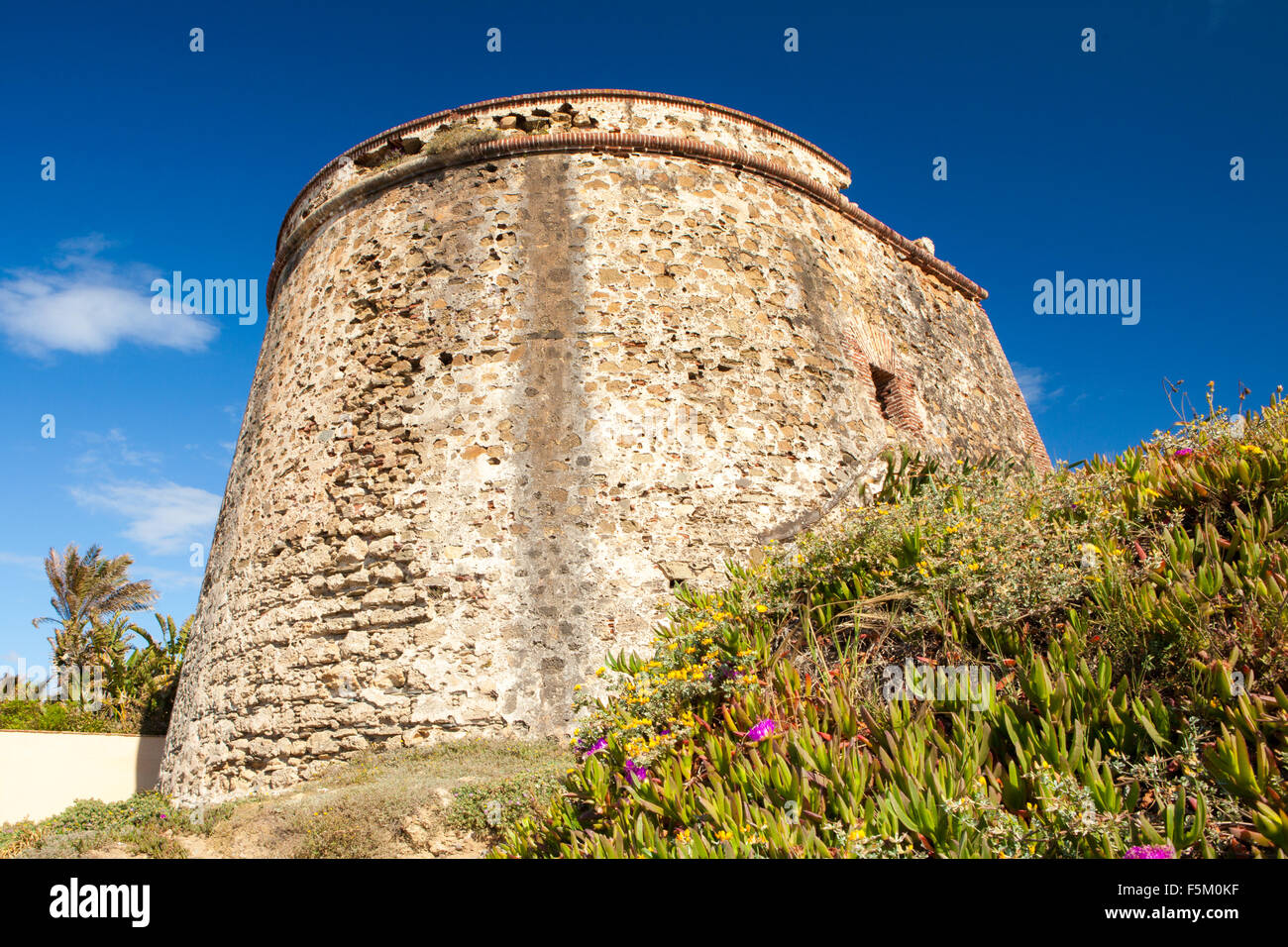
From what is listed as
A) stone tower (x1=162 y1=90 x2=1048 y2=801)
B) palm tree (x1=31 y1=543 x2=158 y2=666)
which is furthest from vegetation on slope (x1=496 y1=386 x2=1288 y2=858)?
palm tree (x1=31 y1=543 x2=158 y2=666)

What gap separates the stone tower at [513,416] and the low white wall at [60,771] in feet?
14.9

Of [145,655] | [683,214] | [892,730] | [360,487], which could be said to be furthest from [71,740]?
[892,730]

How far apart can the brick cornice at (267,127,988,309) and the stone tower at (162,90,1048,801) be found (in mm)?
29

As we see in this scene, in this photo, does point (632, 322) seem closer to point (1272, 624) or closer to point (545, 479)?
point (545, 479)

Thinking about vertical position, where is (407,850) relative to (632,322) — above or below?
below

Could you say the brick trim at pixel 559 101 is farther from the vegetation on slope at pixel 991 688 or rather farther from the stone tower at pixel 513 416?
the vegetation on slope at pixel 991 688

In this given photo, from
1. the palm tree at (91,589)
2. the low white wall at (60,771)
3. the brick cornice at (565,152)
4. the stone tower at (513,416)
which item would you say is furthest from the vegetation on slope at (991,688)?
the palm tree at (91,589)

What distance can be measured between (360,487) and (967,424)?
7.39 metres

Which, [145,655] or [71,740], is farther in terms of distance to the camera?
[145,655]

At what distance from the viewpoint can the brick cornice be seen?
8070 mm

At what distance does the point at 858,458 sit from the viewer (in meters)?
8.03

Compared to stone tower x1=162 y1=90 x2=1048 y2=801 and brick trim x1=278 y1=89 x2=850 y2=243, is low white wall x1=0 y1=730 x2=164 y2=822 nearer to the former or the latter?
stone tower x1=162 y1=90 x2=1048 y2=801

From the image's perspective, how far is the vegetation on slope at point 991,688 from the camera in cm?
273

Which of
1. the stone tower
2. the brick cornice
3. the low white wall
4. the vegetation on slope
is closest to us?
the vegetation on slope
